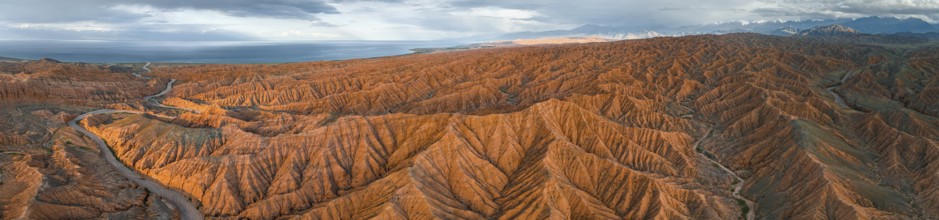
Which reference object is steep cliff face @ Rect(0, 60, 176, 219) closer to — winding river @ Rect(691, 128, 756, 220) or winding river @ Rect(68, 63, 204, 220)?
winding river @ Rect(68, 63, 204, 220)

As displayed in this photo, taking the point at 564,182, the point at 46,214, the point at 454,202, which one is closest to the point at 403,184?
the point at 454,202

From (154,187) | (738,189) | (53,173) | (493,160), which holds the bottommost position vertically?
(738,189)

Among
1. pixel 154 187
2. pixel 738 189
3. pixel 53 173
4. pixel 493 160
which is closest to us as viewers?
pixel 53 173

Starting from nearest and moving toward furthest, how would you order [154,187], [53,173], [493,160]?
1. [53,173]
2. [154,187]
3. [493,160]

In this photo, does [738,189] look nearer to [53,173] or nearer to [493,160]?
[493,160]

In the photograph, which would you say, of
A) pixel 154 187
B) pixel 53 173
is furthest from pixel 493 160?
pixel 53 173

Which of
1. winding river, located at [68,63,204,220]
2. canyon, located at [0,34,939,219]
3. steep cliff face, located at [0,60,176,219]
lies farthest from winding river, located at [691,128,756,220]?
steep cliff face, located at [0,60,176,219]

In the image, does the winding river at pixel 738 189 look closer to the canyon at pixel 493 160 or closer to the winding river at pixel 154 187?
the canyon at pixel 493 160

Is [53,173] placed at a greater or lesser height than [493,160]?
greater

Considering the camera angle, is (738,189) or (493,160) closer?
(738,189)

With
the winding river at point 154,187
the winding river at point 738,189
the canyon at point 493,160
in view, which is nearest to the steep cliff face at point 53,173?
the canyon at point 493,160

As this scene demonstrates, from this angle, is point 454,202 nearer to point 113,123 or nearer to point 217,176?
point 217,176
